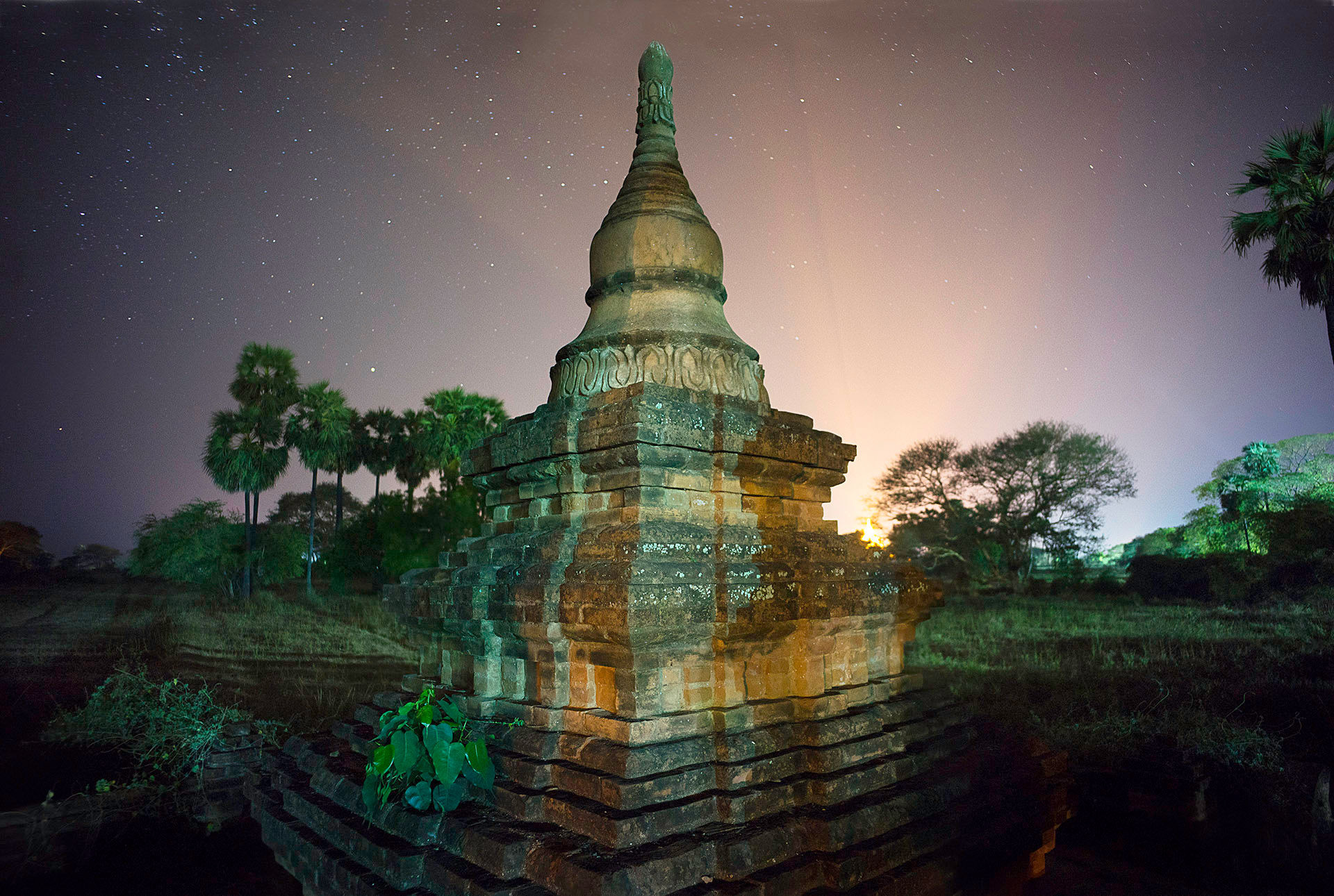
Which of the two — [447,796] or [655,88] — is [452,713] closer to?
[447,796]

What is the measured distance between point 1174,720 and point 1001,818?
478 cm

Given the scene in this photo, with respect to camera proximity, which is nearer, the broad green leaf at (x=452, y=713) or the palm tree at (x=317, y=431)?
the broad green leaf at (x=452, y=713)

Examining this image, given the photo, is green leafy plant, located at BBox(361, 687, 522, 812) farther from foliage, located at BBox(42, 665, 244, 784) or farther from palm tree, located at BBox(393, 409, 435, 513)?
palm tree, located at BBox(393, 409, 435, 513)

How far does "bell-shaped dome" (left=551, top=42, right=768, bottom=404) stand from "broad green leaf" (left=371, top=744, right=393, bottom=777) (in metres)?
2.61

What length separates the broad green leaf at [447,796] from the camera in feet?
11.9

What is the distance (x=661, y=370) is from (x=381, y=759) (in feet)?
9.47

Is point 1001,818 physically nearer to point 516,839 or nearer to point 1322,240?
point 516,839

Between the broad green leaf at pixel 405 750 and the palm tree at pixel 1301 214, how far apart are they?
43.7ft

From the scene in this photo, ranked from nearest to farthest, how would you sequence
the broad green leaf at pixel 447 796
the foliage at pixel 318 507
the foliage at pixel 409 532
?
the broad green leaf at pixel 447 796 → the foliage at pixel 409 532 → the foliage at pixel 318 507

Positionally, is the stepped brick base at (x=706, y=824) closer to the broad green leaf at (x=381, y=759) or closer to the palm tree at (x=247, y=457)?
the broad green leaf at (x=381, y=759)

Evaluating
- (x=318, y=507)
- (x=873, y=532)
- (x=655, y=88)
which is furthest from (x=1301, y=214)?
(x=318, y=507)

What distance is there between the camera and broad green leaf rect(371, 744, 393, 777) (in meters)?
3.68

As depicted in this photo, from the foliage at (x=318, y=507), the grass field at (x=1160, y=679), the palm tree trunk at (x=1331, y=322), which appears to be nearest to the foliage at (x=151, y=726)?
the grass field at (x=1160, y=679)

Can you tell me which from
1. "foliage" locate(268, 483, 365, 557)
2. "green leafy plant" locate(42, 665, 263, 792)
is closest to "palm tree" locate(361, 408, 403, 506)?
"foliage" locate(268, 483, 365, 557)
